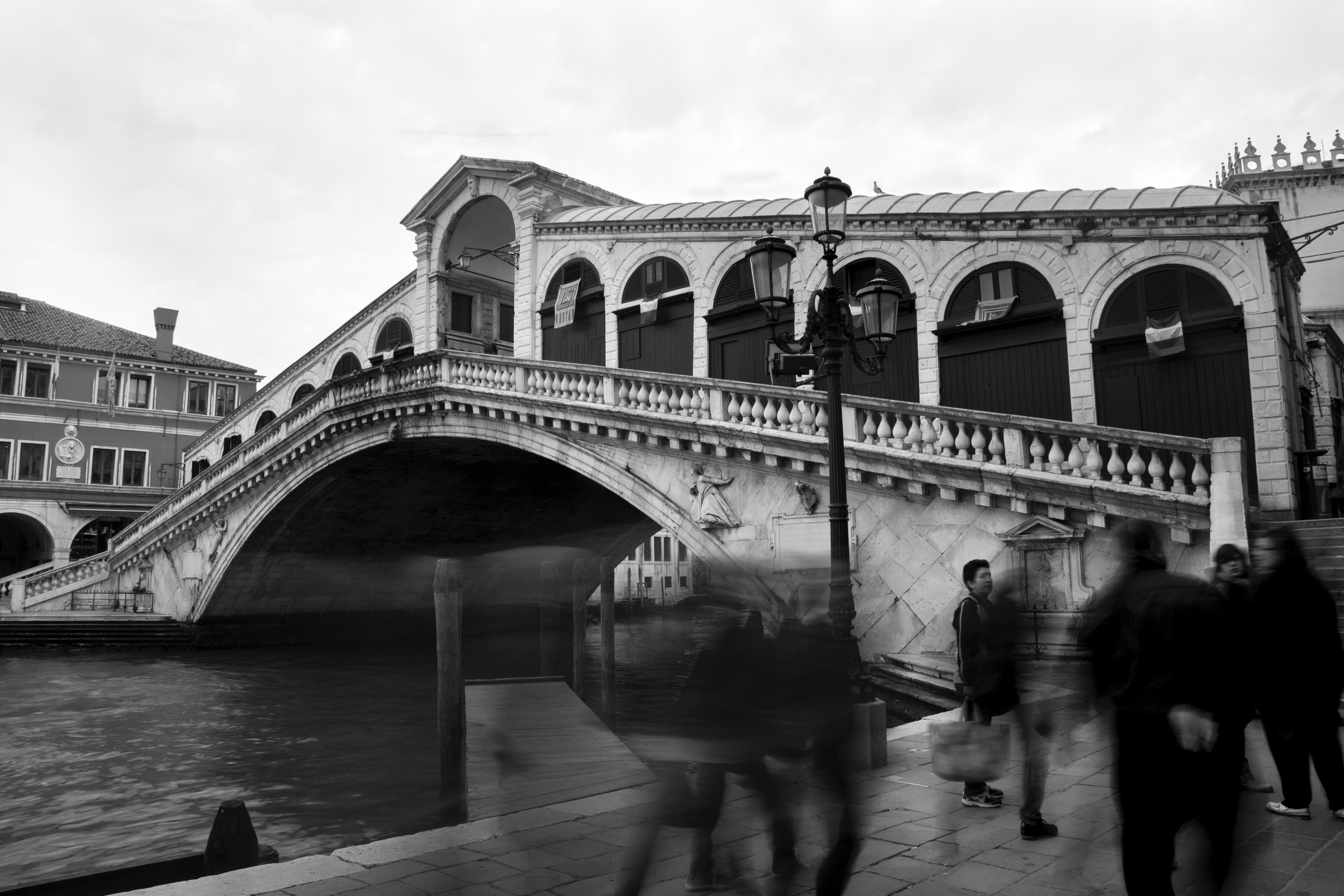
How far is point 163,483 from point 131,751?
25.1 m

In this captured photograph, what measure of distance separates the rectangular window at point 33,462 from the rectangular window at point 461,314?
17.8 meters

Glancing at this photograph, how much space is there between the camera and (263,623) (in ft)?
84.3

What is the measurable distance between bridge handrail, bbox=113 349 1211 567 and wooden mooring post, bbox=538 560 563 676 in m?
2.67

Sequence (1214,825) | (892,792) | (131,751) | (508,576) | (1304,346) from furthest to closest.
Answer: (508,576)
(1304,346)
(131,751)
(892,792)
(1214,825)

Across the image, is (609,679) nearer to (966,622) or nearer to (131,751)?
(131,751)

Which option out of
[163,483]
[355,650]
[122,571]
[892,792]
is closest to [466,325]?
[355,650]

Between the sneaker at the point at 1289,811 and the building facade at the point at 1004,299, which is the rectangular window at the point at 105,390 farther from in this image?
the sneaker at the point at 1289,811

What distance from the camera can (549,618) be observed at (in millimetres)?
13203

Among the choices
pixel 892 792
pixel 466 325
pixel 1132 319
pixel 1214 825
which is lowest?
pixel 892 792

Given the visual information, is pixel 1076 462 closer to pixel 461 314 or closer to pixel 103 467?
pixel 461 314

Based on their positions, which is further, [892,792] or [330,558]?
[330,558]

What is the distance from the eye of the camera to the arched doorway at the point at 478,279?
23.4 m

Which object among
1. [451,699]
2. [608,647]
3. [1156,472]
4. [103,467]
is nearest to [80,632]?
[103,467]

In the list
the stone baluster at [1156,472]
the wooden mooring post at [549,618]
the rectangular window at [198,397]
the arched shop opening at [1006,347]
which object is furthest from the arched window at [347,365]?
the stone baluster at [1156,472]
